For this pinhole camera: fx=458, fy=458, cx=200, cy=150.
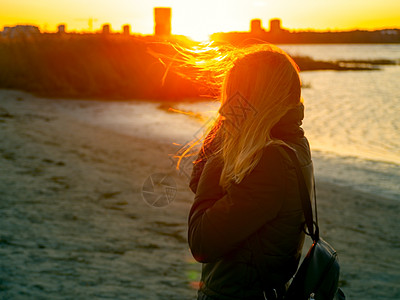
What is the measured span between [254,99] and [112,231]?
4425mm

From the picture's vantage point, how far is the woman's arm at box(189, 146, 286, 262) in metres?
1.65

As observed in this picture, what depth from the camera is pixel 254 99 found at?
1.72 meters

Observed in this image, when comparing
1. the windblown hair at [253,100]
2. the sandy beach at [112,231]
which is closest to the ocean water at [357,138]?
the windblown hair at [253,100]

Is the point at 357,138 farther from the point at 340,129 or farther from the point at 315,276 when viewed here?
the point at 315,276

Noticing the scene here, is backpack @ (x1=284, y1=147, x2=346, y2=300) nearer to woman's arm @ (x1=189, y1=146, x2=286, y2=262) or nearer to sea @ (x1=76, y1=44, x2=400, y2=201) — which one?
woman's arm @ (x1=189, y1=146, x2=286, y2=262)

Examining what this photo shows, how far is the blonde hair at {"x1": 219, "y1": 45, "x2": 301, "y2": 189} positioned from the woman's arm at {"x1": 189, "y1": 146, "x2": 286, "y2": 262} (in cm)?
6

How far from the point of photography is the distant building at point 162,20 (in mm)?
4062

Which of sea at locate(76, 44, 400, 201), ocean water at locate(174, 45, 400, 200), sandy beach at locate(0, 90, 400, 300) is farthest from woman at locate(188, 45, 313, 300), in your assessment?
sandy beach at locate(0, 90, 400, 300)

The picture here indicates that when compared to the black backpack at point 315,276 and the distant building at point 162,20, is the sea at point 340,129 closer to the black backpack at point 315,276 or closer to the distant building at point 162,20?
the distant building at point 162,20

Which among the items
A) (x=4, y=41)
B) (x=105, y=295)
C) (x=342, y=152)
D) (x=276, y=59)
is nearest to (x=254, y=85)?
(x=276, y=59)

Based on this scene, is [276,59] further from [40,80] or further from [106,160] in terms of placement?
[40,80]

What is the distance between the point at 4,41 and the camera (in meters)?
29.8

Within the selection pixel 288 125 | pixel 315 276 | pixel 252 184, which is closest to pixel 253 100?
pixel 288 125

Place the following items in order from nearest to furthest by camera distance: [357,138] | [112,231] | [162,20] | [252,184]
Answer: [252,184], [162,20], [112,231], [357,138]
